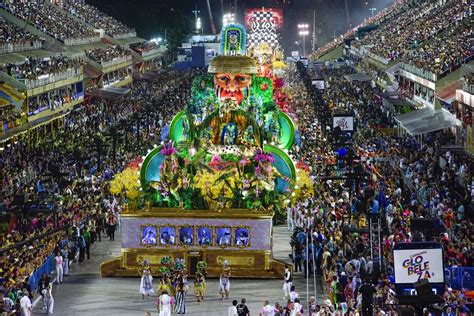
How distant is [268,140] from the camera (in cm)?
4116

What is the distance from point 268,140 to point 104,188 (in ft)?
19.2

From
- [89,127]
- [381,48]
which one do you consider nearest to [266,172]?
[89,127]

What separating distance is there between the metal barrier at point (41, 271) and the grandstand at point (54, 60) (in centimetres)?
1944

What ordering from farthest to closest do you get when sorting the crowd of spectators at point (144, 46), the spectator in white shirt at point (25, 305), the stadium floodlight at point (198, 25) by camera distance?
the stadium floodlight at point (198, 25) < the crowd of spectators at point (144, 46) < the spectator in white shirt at point (25, 305)

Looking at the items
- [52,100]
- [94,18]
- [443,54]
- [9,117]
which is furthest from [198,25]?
[9,117]

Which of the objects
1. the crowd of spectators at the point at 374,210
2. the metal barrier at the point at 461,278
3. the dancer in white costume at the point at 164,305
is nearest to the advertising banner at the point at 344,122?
the crowd of spectators at the point at 374,210

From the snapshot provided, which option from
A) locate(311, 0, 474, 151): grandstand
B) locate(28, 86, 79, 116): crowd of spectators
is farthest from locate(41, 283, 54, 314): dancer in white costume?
locate(28, 86, 79, 116): crowd of spectators

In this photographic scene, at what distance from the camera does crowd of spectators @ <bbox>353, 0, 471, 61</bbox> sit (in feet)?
240

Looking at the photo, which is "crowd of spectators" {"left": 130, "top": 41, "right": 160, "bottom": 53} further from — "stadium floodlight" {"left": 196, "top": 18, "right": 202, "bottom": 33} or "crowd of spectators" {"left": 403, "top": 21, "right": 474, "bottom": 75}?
"crowd of spectators" {"left": 403, "top": 21, "right": 474, "bottom": 75}

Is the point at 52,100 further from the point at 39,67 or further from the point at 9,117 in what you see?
the point at 9,117

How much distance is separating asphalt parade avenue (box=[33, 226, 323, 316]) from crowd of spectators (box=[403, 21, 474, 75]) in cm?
2374

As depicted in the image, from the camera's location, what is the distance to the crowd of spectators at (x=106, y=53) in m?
88.5

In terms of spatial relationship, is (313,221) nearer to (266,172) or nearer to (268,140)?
(266,172)

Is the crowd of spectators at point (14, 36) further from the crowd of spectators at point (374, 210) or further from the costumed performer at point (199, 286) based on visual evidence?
the costumed performer at point (199, 286)
